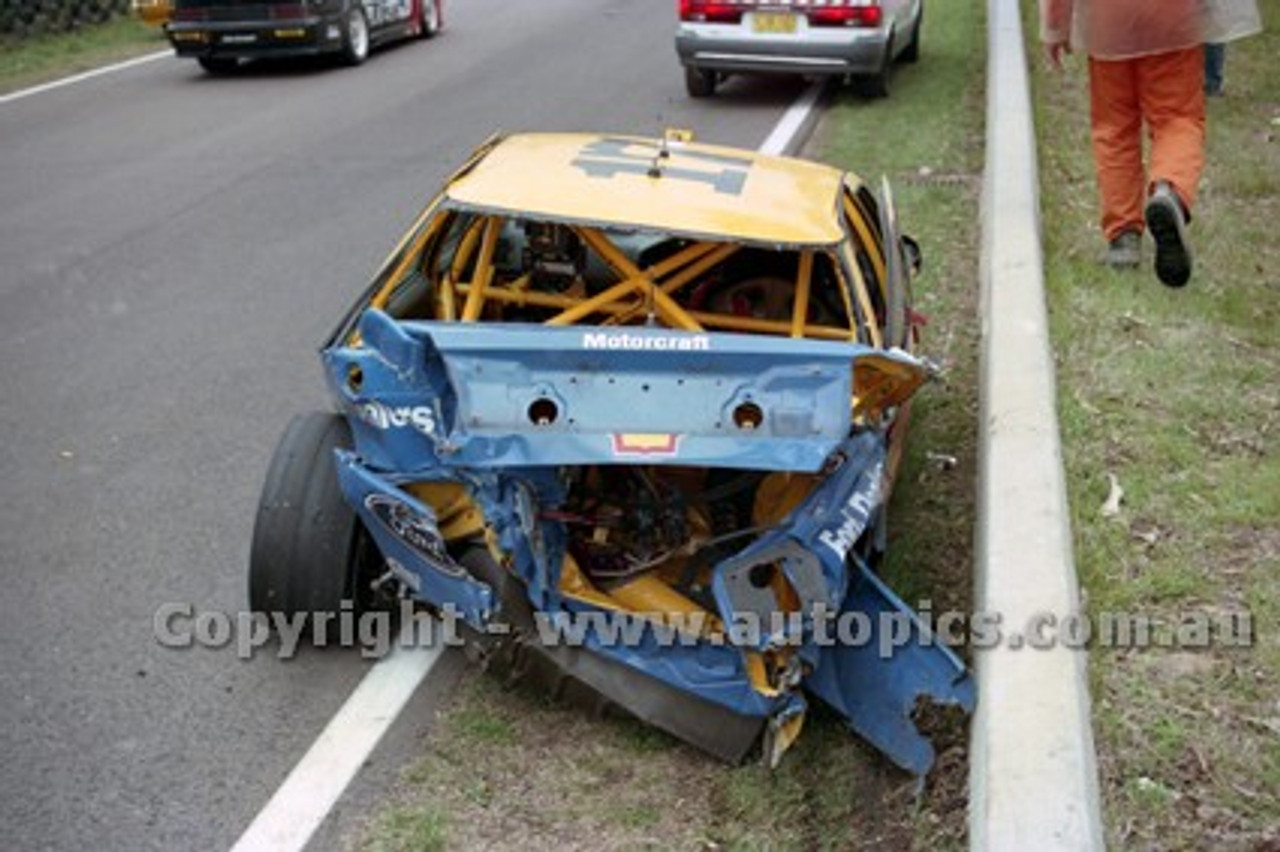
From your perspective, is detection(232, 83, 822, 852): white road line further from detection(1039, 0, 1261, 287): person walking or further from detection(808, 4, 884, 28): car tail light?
detection(808, 4, 884, 28): car tail light

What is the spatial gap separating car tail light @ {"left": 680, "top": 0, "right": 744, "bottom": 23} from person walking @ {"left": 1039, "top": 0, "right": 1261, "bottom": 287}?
6.19m

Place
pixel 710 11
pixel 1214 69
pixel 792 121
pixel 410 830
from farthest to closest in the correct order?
pixel 710 11
pixel 792 121
pixel 1214 69
pixel 410 830

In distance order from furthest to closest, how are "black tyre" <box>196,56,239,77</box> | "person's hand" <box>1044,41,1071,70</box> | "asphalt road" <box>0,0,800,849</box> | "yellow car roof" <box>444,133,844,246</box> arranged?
"black tyre" <box>196,56,239,77</box> → "person's hand" <box>1044,41,1071,70</box> → "yellow car roof" <box>444,133,844,246</box> → "asphalt road" <box>0,0,800,849</box>

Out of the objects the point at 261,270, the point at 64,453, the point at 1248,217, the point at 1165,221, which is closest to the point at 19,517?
the point at 64,453

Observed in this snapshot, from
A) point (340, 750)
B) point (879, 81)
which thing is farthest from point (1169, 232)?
point (879, 81)

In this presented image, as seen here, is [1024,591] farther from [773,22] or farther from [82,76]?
[82,76]

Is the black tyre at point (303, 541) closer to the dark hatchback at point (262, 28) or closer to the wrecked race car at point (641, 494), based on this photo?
Result: the wrecked race car at point (641, 494)

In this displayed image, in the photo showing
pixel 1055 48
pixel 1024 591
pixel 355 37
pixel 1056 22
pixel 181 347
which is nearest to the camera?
pixel 1024 591

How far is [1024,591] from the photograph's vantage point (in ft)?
14.6

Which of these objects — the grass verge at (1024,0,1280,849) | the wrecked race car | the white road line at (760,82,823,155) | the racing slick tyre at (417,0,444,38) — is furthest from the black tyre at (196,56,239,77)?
the wrecked race car

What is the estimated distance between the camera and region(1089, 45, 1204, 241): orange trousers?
734 centimetres

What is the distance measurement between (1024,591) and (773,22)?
9.94 metres

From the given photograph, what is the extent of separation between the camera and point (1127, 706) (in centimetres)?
419

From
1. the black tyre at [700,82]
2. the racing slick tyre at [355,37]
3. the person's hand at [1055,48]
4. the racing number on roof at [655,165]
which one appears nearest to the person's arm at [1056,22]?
the person's hand at [1055,48]
